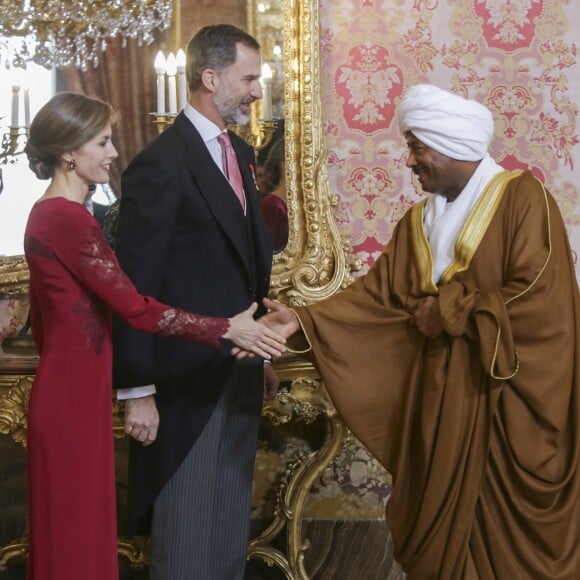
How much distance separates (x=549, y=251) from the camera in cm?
245

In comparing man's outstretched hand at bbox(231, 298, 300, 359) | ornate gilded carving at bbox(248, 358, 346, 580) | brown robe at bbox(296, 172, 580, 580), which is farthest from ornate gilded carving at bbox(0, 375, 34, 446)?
brown robe at bbox(296, 172, 580, 580)

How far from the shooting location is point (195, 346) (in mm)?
2562

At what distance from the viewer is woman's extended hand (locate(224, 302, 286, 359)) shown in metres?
2.46

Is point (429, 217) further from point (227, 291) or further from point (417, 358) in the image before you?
point (227, 291)

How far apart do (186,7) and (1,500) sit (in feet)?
6.81

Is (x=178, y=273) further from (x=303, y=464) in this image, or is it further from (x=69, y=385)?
(x=303, y=464)

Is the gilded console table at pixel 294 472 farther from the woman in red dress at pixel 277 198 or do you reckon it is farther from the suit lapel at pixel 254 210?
the suit lapel at pixel 254 210

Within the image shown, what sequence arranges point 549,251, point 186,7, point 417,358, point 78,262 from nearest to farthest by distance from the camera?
1. point 78,262
2. point 549,251
3. point 417,358
4. point 186,7

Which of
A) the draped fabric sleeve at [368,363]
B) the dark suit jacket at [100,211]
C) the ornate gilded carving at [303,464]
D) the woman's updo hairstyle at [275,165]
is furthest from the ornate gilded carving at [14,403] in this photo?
the woman's updo hairstyle at [275,165]

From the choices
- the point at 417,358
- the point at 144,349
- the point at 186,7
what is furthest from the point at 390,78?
the point at 144,349

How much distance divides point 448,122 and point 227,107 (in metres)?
0.60

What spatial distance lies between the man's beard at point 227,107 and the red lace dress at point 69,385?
55cm

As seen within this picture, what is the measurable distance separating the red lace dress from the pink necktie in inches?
20.6

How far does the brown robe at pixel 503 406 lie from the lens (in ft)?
8.00
